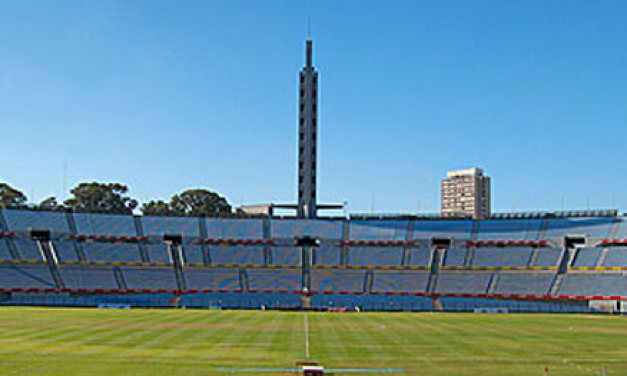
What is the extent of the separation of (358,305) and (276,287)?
12.9 metres

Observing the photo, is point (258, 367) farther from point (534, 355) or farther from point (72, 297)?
point (72, 297)

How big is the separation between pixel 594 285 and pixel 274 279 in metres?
43.3

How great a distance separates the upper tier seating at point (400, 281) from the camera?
3383 inches

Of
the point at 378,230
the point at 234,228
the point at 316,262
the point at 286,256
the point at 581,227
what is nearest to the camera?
the point at 581,227

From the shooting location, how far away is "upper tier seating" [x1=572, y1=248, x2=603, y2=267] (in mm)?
84750

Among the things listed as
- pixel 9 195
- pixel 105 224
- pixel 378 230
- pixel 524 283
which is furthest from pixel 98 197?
pixel 524 283

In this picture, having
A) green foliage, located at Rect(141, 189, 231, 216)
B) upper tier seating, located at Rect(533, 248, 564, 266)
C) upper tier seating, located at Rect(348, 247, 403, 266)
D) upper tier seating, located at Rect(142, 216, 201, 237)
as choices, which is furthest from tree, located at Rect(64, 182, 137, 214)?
upper tier seating, located at Rect(533, 248, 564, 266)

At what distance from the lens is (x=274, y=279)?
88.2 meters

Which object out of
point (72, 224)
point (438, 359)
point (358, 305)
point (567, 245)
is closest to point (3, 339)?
point (438, 359)

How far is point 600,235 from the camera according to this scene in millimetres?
90312

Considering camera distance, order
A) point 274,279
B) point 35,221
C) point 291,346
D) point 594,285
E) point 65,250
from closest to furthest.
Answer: point 291,346, point 594,285, point 65,250, point 274,279, point 35,221

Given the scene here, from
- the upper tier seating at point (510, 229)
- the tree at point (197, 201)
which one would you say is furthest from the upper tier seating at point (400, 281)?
the tree at point (197, 201)

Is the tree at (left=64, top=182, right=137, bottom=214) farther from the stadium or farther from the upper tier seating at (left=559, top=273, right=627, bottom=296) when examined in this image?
the upper tier seating at (left=559, top=273, right=627, bottom=296)

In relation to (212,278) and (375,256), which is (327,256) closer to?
(375,256)
